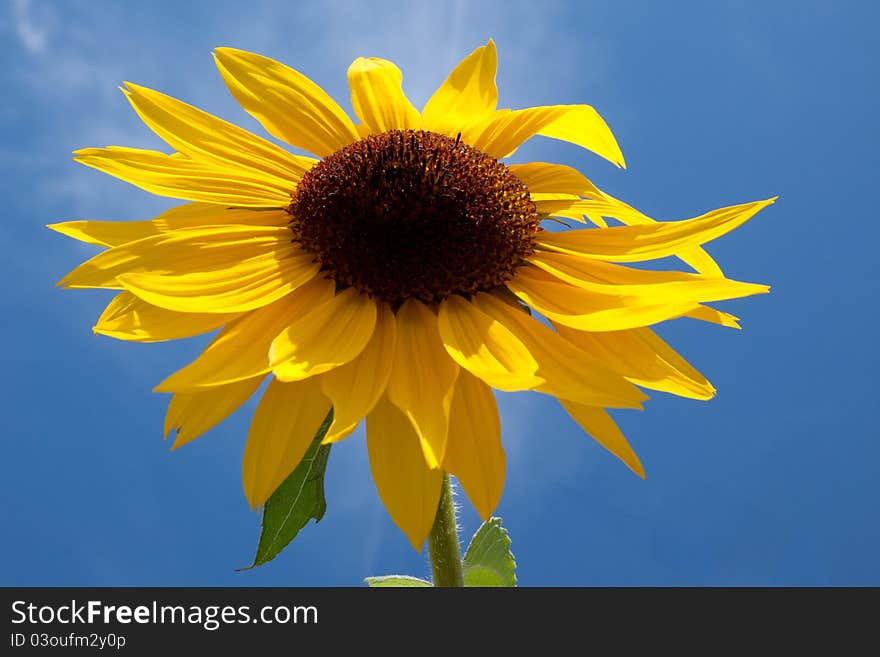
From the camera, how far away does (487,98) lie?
3045mm

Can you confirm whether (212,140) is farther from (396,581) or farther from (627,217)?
(396,581)

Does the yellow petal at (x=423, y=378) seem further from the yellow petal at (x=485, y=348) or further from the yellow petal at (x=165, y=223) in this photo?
the yellow petal at (x=165, y=223)

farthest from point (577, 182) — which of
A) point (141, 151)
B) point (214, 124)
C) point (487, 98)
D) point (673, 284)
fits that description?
point (141, 151)

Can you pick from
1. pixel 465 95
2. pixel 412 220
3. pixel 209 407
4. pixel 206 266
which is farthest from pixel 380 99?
pixel 209 407

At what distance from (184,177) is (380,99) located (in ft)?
2.63

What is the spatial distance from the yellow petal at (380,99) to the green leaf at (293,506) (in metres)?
1.27

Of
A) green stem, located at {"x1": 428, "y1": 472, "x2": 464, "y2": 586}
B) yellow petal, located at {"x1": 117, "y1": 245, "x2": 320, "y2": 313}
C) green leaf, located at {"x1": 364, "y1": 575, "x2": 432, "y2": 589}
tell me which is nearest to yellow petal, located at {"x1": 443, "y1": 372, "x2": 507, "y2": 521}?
green stem, located at {"x1": 428, "y1": 472, "x2": 464, "y2": 586}

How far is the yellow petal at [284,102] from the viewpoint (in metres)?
2.86

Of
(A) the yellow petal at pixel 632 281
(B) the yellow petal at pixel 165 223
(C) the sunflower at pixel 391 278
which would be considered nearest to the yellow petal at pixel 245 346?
(C) the sunflower at pixel 391 278

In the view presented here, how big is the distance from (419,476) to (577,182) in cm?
144

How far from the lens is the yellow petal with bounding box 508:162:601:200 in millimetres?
3000

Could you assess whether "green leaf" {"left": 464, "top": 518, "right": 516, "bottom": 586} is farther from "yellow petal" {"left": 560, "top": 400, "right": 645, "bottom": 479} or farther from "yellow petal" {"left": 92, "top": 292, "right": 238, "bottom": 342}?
"yellow petal" {"left": 92, "top": 292, "right": 238, "bottom": 342}

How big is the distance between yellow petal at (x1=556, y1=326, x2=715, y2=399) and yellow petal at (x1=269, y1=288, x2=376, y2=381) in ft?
1.82

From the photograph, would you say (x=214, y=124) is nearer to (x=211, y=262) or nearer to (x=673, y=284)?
(x=211, y=262)
